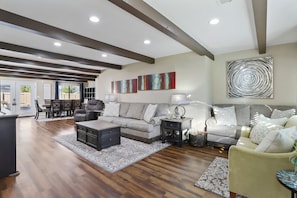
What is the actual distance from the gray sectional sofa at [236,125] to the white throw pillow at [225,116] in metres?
0.08

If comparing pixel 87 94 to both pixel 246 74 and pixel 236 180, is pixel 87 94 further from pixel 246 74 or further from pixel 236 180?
pixel 236 180

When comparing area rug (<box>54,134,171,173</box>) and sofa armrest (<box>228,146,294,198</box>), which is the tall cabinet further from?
sofa armrest (<box>228,146,294,198</box>)

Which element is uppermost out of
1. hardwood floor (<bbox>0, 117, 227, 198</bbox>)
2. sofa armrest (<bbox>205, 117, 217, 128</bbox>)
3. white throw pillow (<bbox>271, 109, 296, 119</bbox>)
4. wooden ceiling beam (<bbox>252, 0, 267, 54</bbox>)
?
wooden ceiling beam (<bbox>252, 0, 267, 54</bbox>)

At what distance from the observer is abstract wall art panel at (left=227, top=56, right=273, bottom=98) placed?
375 cm

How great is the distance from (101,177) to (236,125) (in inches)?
125

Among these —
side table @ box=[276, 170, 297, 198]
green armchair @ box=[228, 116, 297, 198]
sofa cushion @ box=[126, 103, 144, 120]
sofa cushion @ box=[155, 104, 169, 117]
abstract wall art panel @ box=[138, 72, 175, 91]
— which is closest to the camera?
side table @ box=[276, 170, 297, 198]

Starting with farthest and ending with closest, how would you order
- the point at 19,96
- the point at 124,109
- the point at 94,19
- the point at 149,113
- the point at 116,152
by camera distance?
the point at 19,96, the point at 124,109, the point at 149,113, the point at 116,152, the point at 94,19

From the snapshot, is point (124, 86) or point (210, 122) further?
point (124, 86)

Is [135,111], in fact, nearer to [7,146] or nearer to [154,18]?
[7,146]

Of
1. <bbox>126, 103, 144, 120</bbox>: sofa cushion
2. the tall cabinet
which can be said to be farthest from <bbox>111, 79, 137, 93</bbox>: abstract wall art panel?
the tall cabinet

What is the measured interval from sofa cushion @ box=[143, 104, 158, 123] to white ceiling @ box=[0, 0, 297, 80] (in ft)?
5.44

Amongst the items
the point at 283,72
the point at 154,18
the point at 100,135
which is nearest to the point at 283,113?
the point at 283,72

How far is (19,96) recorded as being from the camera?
9.17 metres

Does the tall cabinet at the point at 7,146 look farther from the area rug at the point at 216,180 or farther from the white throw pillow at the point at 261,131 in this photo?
the white throw pillow at the point at 261,131
